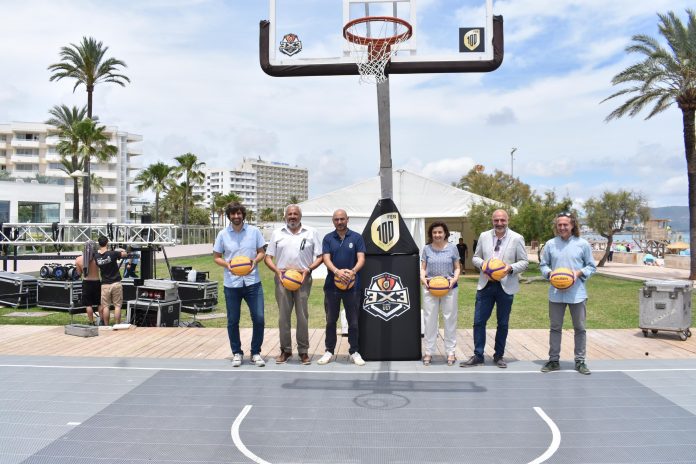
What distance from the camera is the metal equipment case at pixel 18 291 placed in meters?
12.0

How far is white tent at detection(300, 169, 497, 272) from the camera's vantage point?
64.0 ft

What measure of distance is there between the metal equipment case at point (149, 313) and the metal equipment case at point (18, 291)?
153 inches

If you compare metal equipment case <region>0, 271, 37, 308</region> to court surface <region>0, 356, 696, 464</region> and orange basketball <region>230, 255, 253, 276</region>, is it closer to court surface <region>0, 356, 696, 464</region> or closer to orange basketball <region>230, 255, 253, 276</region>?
court surface <region>0, 356, 696, 464</region>

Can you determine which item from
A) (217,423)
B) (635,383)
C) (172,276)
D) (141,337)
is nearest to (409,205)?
(172,276)

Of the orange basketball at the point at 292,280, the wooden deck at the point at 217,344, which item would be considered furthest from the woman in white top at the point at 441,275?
the orange basketball at the point at 292,280

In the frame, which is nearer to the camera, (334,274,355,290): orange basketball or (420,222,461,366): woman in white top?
(334,274,355,290): orange basketball

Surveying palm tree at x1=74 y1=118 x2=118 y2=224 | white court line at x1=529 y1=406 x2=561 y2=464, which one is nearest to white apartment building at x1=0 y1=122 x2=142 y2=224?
palm tree at x1=74 y1=118 x2=118 y2=224

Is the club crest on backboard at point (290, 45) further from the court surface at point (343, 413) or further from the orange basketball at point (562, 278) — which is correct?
the orange basketball at point (562, 278)

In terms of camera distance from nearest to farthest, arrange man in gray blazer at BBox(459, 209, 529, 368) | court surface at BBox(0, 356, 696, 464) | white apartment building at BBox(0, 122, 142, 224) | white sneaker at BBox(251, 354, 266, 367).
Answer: court surface at BBox(0, 356, 696, 464)
man in gray blazer at BBox(459, 209, 529, 368)
white sneaker at BBox(251, 354, 266, 367)
white apartment building at BBox(0, 122, 142, 224)

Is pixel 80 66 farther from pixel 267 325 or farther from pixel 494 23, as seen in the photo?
pixel 494 23

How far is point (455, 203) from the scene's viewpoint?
832 inches

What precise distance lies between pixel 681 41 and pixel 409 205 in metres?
11.5

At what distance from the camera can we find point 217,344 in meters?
8.08

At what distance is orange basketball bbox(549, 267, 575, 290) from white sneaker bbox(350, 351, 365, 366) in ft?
7.88
